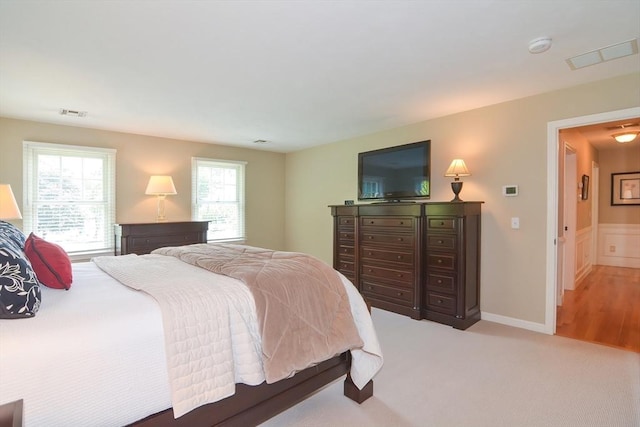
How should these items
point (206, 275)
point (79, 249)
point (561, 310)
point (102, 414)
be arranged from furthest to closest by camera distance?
point (79, 249) → point (561, 310) → point (206, 275) → point (102, 414)

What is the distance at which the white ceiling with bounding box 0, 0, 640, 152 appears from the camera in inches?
74.2

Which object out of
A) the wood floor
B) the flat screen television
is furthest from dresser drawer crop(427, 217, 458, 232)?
the wood floor

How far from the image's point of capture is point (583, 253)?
5.63 m

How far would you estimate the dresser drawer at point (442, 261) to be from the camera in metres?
3.42

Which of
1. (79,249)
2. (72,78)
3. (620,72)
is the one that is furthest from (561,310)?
(79,249)

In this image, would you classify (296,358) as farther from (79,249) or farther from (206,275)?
(79,249)

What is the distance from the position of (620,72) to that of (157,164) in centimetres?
553

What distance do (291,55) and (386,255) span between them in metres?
2.51

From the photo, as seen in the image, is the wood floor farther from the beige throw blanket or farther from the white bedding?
the white bedding

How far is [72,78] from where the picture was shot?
2.80 meters

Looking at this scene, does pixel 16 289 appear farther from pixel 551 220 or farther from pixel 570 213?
pixel 570 213

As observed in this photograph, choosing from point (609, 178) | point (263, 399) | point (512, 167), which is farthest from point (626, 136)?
point (263, 399)

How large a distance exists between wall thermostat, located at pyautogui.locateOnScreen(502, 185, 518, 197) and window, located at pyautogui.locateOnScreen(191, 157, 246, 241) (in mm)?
4187

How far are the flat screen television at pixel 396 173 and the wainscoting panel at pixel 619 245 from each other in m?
5.19
